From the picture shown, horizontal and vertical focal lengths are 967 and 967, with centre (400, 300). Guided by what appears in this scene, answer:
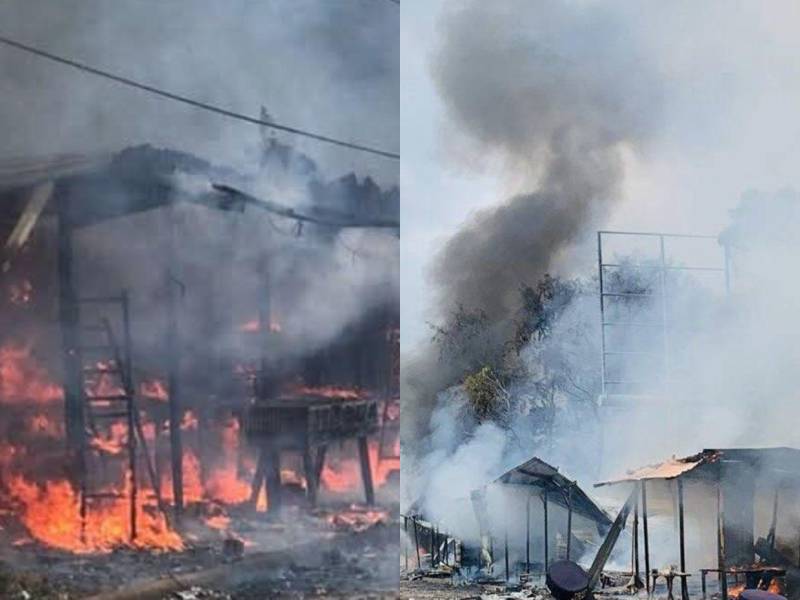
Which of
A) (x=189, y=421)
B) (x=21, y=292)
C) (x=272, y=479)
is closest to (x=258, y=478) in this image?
(x=272, y=479)

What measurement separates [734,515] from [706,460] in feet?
1.67

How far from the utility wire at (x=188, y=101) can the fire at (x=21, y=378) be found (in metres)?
1.60

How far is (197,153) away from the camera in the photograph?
5668 millimetres

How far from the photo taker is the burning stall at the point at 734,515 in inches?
262

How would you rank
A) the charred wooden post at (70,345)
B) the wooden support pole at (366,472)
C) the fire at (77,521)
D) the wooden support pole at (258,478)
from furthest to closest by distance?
the wooden support pole at (366,472)
the wooden support pole at (258,478)
the charred wooden post at (70,345)
the fire at (77,521)

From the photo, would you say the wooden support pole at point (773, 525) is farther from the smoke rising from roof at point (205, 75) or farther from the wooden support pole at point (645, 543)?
the smoke rising from roof at point (205, 75)

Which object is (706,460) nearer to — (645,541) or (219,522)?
(645,541)

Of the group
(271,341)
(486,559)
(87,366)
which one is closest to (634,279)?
(486,559)

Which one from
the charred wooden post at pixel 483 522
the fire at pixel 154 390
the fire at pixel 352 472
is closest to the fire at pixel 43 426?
the fire at pixel 154 390

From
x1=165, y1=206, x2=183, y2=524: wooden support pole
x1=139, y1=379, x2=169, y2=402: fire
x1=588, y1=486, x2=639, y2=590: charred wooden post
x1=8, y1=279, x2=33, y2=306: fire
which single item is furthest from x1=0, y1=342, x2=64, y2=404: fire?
x1=588, y1=486, x2=639, y2=590: charred wooden post

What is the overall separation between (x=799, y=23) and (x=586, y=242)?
7.65ft

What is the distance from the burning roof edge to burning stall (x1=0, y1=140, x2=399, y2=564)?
1.86 meters

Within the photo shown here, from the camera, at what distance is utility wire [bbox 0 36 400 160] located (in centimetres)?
539

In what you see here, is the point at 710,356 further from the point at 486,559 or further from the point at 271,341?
the point at 271,341
